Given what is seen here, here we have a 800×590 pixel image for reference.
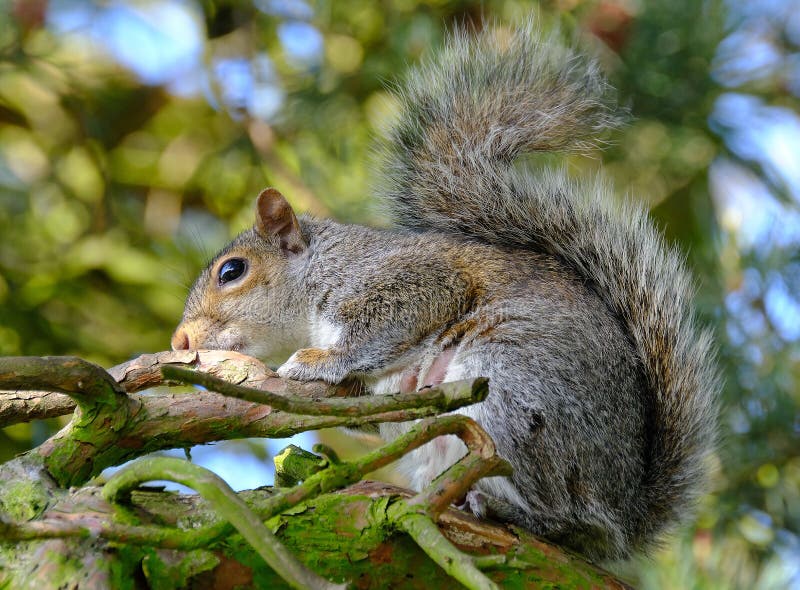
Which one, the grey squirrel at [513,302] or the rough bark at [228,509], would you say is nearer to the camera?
the rough bark at [228,509]

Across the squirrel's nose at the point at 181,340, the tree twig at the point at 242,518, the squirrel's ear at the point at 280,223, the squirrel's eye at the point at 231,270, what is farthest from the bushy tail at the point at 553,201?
the tree twig at the point at 242,518

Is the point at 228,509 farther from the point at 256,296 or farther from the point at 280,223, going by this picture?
the point at 280,223

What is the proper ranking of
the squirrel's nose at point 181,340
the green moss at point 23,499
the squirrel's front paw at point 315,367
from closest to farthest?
the green moss at point 23,499
the squirrel's front paw at point 315,367
the squirrel's nose at point 181,340

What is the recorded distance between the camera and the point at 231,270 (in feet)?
6.78

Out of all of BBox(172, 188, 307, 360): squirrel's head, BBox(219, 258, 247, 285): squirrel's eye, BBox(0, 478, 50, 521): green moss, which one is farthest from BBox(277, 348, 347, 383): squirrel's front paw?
BBox(0, 478, 50, 521): green moss

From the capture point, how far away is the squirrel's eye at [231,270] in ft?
6.75

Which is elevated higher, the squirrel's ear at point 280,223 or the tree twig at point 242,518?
the tree twig at point 242,518

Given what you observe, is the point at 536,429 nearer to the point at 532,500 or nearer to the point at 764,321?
the point at 532,500

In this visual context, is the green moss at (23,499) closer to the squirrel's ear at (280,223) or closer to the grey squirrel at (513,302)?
the grey squirrel at (513,302)

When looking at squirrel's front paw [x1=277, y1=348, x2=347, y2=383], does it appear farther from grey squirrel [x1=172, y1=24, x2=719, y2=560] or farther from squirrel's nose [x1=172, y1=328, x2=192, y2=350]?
squirrel's nose [x1=172, y1=328, x2=192, y2=350]

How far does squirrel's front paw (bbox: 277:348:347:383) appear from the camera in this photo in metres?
1.64

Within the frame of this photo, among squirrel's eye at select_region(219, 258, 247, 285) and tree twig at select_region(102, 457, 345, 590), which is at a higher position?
tree twig at select_region(102, 457, 345, 590)

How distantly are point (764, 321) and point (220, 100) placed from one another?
157cm

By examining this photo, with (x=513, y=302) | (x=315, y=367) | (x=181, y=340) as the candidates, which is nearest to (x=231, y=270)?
(x=181, y=340)
